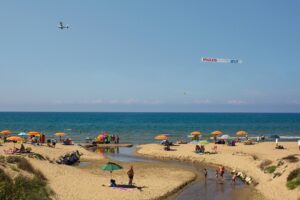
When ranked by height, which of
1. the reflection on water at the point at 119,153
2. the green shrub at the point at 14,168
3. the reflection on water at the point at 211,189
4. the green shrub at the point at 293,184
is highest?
the green shrub at the point at 14,168

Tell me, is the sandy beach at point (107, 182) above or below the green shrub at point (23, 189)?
below

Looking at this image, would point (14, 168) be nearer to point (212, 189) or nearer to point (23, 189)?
point (23, 189)

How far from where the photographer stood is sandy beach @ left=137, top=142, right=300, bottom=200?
24.4m

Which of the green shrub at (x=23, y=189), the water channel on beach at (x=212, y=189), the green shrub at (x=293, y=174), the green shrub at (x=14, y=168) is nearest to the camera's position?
the green shrub at (x=23, y=189)

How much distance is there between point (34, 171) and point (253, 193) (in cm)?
1450

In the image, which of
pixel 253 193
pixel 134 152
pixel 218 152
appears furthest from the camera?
pixel 134 152

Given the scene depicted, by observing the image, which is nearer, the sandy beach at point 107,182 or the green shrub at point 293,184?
the sandy beach at point 107,182

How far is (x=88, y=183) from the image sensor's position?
81.6 feet

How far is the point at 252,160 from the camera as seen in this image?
36.2 meters

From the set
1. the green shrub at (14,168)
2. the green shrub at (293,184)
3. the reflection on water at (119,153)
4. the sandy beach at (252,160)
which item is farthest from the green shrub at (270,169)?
the green shrub at (14,168)

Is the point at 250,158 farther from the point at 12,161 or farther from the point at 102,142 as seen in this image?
the point at 102,142

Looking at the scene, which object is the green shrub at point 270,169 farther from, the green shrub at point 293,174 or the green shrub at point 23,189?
the green shrub at point 23,189

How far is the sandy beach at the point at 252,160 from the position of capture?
24.4 m

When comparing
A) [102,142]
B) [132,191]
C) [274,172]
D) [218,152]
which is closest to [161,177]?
[132,191]
